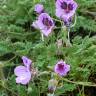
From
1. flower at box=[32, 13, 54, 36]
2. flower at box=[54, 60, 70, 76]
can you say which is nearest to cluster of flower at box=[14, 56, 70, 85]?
flower at box=[54, 60, 70, 76]

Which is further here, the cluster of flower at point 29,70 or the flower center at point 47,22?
the flower center at point 47,22

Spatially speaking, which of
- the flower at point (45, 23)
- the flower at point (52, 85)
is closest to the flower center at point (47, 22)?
Answer: the flower at point (45, 23)

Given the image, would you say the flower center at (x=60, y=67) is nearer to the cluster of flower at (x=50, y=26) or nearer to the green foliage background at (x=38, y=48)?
the cluster of flower at (x=50, y=26)

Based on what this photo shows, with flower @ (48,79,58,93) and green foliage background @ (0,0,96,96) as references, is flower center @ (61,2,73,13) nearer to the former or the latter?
green foliage background @ (0,0,96,96)

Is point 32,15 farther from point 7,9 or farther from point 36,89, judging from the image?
point 36,89

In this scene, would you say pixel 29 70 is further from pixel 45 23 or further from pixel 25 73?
pixel 45 23

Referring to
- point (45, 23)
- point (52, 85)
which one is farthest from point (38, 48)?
point (52, 85)

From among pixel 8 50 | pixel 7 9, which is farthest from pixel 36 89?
pixel 7 9
